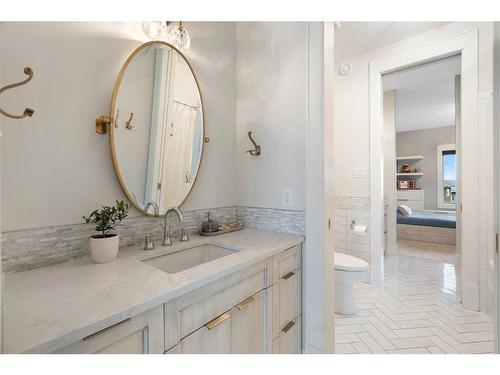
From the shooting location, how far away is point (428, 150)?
620 cm

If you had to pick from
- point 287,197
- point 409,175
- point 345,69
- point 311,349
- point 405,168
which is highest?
point 345,69

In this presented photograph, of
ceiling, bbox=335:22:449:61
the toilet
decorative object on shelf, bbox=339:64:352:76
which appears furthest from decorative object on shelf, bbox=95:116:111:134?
decorative object on shelf, bbox=339:64:352:76

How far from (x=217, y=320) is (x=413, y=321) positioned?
190cm

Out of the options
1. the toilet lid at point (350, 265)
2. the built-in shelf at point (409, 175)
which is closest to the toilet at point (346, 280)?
the toilet lid at point (350, 265)

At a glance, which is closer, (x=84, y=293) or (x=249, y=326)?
(x=84, y=293)

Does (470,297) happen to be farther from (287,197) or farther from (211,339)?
(211,339)

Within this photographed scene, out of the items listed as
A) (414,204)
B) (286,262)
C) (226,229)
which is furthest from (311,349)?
(414,204)

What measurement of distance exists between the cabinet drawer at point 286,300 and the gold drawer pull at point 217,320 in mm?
338

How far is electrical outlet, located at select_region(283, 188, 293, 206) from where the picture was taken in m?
1.58

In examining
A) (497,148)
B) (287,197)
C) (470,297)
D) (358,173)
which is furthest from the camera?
(358,173)

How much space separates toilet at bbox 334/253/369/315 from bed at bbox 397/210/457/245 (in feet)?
10.6

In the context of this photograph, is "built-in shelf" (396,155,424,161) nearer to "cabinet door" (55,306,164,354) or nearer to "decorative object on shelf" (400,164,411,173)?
"decorative object on shelf" (400,164,411,173)

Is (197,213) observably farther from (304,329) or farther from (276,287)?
(304,329)
